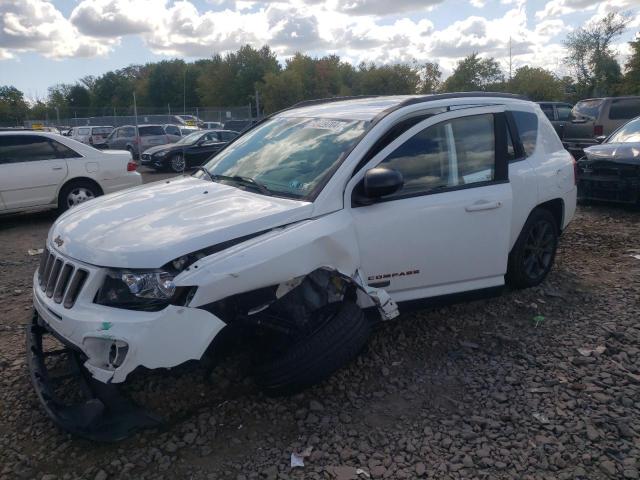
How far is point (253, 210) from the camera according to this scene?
3414mm

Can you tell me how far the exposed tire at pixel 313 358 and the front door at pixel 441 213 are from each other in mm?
457

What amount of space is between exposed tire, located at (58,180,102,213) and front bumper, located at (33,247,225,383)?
22.7 feet

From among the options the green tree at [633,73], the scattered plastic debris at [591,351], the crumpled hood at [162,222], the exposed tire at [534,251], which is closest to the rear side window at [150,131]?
the crumpled hood at [162,222]

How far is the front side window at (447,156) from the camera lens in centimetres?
394

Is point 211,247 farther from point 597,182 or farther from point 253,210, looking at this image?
point 597,182

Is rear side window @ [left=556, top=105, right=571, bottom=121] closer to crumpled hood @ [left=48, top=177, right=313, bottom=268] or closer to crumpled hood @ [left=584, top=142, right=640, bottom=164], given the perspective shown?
crumpled hood @ [left=584, top=142, right=640, bottom=164]

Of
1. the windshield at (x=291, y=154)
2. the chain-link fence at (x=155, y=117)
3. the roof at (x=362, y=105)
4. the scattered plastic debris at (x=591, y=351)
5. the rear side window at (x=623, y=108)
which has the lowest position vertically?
the scattered plastic debris at (x=591, y=351)

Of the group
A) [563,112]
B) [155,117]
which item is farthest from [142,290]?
[155,117]

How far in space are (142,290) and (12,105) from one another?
6226 cm

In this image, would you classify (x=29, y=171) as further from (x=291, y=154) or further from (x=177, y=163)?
(x=177, y=163)

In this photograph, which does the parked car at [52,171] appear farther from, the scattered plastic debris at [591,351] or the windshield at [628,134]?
the windshield at [628,134]

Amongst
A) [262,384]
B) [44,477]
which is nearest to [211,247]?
[262,384]

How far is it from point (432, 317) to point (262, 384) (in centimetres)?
182

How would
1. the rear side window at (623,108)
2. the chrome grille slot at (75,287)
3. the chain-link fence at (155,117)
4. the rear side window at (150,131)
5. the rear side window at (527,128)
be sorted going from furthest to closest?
the chain-link fence at (155,117)
the rear side window at (150,131)
the rear side window at (623,108)
the rear side window at (527,128)
the chrome grille slot at (75,287)
